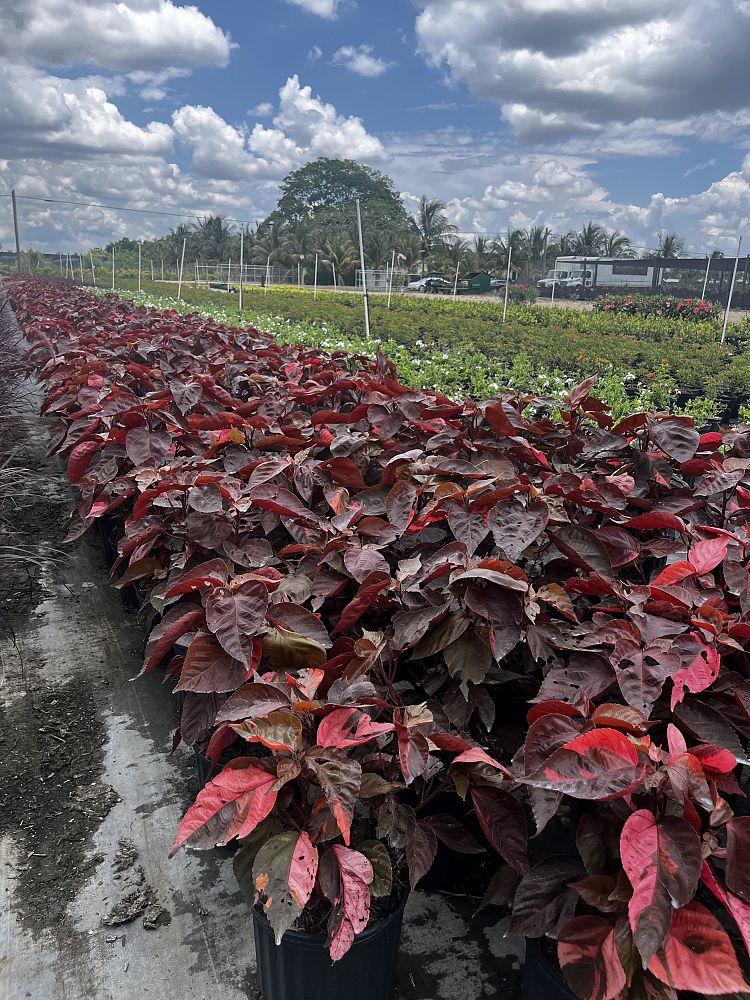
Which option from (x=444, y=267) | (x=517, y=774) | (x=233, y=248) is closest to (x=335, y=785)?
(x=517, y=774)

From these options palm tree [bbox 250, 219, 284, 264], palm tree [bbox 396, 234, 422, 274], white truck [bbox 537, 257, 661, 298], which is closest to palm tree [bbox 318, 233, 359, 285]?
palm tree [bbox 396, 234, 422, 274]

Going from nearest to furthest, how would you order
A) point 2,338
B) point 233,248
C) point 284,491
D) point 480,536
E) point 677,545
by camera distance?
point 480,536 → point 677,545 → point 284,491 → point 2,338 → point 233,248

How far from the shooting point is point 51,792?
2268 millimetres

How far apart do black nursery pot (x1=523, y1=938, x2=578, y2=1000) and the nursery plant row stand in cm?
2

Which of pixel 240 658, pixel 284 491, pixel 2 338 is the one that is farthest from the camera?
pixel 2 338

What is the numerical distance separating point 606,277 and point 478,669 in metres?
35.8

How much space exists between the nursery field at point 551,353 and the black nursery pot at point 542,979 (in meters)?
5.04

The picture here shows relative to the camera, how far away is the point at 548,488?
5.78 ft

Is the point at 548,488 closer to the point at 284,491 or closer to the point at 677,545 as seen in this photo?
the point at 677,545

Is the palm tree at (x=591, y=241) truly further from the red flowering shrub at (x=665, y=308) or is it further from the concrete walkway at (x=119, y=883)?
the concrete walkway at (x=119, y=883)

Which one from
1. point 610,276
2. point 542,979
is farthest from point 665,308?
point 542,979

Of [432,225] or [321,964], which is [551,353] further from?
[432,225]

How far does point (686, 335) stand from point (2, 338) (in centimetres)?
1380

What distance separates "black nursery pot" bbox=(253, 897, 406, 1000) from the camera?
4.30 feet
